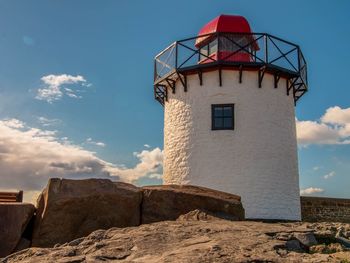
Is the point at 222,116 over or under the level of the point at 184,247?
over

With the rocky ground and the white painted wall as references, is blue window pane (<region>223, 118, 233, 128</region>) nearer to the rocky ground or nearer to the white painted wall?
the white painted wall

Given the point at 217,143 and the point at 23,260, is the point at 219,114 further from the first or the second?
the point at 23,260

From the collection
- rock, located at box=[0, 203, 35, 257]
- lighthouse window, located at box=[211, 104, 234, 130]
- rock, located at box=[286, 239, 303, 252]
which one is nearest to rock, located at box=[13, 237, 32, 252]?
rock, located at box=[0, 203, 35, 257]

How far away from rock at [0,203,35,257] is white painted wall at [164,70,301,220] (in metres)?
7.95

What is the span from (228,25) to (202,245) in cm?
1440

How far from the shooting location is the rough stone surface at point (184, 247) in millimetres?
4930

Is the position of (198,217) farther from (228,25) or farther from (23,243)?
(228,25)

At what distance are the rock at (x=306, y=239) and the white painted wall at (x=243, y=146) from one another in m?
8.89

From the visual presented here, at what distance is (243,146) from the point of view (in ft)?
49.7

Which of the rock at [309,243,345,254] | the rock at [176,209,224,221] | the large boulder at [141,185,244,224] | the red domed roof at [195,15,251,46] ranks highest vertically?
the red domed roof at [195,15,251,46]

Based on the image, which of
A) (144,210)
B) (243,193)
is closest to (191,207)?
(144,210)

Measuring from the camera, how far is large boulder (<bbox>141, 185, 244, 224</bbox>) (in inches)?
331

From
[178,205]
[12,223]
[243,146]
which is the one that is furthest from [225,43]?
[12,223]

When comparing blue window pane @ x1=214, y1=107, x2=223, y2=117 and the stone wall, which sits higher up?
blue window pane @ x1=214, y1=107, x2=223, y2=117
